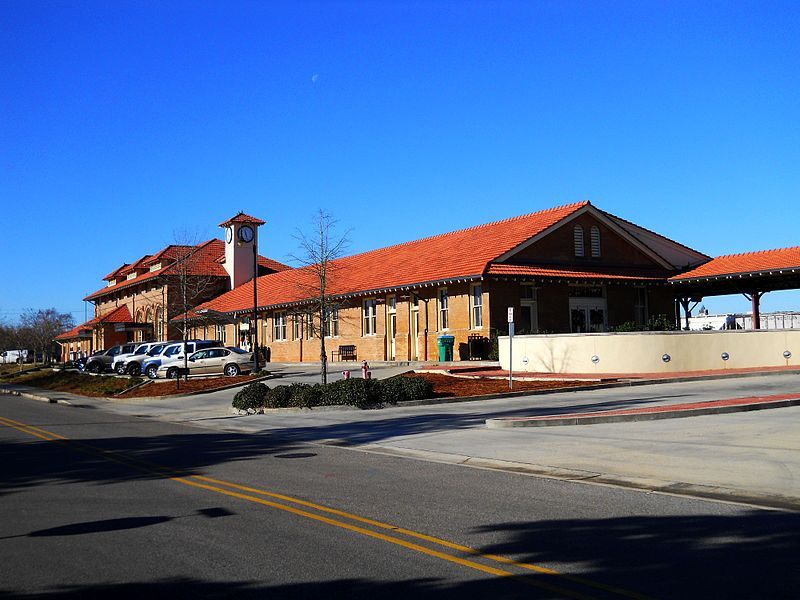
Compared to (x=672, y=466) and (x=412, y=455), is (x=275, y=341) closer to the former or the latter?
(x=412, y=455)

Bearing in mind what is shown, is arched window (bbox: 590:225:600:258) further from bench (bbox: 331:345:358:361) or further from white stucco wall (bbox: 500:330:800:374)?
bench (bbox: 331:345:358:361)

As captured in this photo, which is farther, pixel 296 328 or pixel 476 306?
pixel 296 328

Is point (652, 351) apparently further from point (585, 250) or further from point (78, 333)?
point (78, 333)

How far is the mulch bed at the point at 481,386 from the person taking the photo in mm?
24406

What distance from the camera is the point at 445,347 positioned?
3719 cm

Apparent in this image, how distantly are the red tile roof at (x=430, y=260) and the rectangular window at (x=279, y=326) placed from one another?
102 centimetres

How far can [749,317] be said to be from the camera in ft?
201

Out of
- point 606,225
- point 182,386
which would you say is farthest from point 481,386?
point 606,225

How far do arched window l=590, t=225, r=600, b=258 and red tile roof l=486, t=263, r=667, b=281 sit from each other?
0.90 meters

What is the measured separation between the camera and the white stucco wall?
92.8 feet

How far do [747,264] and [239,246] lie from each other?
41.3 metres

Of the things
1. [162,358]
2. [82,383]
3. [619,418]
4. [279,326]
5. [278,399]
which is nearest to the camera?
[619,418]

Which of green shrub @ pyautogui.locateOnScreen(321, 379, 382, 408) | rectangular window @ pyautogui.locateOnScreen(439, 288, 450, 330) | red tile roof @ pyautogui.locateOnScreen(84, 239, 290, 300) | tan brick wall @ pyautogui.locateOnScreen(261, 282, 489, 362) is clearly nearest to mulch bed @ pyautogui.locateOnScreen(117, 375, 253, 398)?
tan brick wall @ pyautogui.locateOnScreen(261, 282, 489, 362)

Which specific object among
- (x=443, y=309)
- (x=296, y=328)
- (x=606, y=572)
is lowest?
(x=606, y=572)
